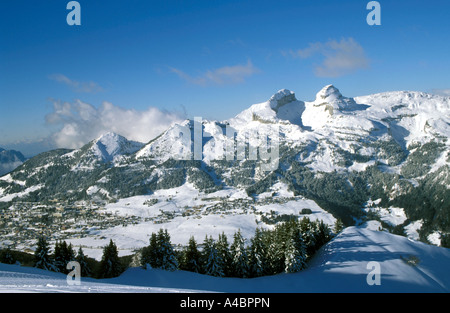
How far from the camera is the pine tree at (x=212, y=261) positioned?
42.9m

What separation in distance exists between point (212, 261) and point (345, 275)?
20.3m

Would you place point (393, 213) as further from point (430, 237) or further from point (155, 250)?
point (155, 250)

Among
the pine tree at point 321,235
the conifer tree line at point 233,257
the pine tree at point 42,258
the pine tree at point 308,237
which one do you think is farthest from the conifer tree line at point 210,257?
the pine tree at point 321,235

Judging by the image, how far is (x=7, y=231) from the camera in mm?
178625

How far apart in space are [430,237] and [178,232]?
134416mm

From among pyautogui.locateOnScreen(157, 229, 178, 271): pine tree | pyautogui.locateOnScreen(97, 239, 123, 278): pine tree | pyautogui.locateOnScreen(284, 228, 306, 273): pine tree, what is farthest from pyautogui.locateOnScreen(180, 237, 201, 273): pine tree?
pyautogui.locateOnScreen(284, 228, 306, 273): pine tree

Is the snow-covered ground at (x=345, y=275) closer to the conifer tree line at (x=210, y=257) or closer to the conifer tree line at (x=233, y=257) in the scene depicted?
the conifer tree line at (x=233, y=257)

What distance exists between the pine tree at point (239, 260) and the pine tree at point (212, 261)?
Answer: 2.42m

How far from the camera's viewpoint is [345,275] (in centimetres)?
3856

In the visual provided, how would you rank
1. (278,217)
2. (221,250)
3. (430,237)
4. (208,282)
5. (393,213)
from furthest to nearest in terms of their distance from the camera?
(393,213) < (278,217) < (430,237) < (221,250) < (208,282)

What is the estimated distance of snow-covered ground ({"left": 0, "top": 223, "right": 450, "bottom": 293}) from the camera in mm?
33125

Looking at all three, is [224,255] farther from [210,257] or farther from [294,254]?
[294,254]

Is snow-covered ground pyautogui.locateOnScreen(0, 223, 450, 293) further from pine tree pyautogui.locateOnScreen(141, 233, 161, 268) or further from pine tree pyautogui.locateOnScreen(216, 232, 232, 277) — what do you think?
pine tree pyautogui.locateOnScreen(216, 232, 232, 277)
